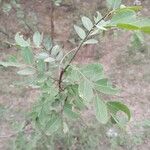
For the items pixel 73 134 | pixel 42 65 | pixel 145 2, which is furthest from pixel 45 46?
pixel 145 2

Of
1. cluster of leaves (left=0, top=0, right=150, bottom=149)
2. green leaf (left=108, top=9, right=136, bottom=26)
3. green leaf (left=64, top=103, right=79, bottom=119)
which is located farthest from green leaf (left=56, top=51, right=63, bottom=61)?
green leaf (left=108, top=9, right=136, bottom=26)

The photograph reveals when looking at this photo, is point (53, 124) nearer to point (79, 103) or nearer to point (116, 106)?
point (79, 103)

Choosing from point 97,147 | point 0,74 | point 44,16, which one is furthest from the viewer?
point 44,16

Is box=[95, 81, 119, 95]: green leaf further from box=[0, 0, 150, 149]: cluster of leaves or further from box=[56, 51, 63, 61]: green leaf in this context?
box=[56, 51, 63, 61]: green leaf

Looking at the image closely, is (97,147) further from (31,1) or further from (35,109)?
(31,1)

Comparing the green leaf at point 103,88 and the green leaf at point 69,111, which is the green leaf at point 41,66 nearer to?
the green leaf at point 69,111

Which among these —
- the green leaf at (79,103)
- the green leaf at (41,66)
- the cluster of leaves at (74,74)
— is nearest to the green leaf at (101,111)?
the cluster of leaves at (74,74)
